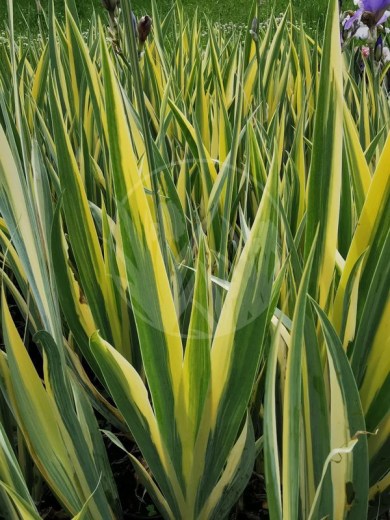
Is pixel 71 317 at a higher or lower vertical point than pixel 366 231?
lower

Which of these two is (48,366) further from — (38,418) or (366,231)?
(366,231)

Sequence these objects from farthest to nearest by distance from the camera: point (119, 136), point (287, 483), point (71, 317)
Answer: point (71, 317) → point (119, 136) → point (287, 483)

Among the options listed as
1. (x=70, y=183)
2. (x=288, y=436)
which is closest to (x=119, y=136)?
(x=70, y=183)

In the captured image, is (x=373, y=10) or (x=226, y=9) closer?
(x=373, y=10)

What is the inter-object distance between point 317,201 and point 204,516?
0.83 ft

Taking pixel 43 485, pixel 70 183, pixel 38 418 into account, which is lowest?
pixel 43 485

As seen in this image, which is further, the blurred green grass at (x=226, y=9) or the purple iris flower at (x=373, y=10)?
the blurred green grass at (x=226, y=9)

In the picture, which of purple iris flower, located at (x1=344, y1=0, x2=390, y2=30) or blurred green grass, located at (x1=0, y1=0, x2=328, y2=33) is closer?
purple iris flower, located at (x1=344, y1=0, x2=390, y2=30)

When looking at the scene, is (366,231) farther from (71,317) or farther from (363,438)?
(71,317)

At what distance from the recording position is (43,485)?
535mm

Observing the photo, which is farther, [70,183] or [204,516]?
[70,183]

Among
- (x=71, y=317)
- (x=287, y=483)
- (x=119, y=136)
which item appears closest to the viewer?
(x=287, y=483)

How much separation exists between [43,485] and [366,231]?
0.35 metres

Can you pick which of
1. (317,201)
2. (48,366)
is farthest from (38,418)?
(317,201)
